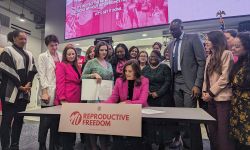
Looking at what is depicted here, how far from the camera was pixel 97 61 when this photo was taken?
2334 millimetres

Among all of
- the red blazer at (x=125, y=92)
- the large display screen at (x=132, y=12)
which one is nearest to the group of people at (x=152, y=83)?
the red blazer at (x=125, y=92)

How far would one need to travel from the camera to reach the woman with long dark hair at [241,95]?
1771mm

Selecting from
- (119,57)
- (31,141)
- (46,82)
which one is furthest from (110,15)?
(31,141)

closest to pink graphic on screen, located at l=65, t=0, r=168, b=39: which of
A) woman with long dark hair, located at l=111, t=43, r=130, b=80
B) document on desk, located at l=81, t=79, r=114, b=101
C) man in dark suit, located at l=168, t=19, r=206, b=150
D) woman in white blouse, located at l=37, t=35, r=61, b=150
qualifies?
woman with long dark hair, located at l=111, t=43, r=130, b=80

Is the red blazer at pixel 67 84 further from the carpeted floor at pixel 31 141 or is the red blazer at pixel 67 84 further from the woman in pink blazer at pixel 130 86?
the carpeted floor at pixel 31 141

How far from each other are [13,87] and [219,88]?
1994 millimetres

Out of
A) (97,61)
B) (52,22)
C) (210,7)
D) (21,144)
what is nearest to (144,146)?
(97,61)

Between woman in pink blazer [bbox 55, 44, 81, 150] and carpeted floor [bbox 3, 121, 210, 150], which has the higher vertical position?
woman in pink blazer [bbox 55, 44, 81, 150]

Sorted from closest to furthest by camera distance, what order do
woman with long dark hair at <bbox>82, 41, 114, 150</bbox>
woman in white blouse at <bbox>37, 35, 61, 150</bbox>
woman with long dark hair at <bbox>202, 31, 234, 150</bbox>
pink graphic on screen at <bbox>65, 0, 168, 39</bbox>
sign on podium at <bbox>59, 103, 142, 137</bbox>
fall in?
sign on podium at <bbox>59, 103, 142, 137</bbox>
woman with long dark hair at <bbox>202, 31, 234, 150</bbox>
woman with long dark hair at <bbox>82, 41, 114, 150</bbox>
woman in white blouse at <bbox>37, 35, 61, 150</bbox>
pink graphic on screen at <bbox>65, 0, 168, 39</bbox>

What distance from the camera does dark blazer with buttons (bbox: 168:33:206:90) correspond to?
2.29 metres

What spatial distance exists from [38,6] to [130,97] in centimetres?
783

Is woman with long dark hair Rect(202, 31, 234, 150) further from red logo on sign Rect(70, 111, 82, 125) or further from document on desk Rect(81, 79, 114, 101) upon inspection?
red logo on sign Rect(70, 111, 82, 125)

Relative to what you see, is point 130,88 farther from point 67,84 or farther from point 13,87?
point 13,87

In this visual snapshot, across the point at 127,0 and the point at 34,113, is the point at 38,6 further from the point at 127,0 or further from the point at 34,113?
the point at 34,113
